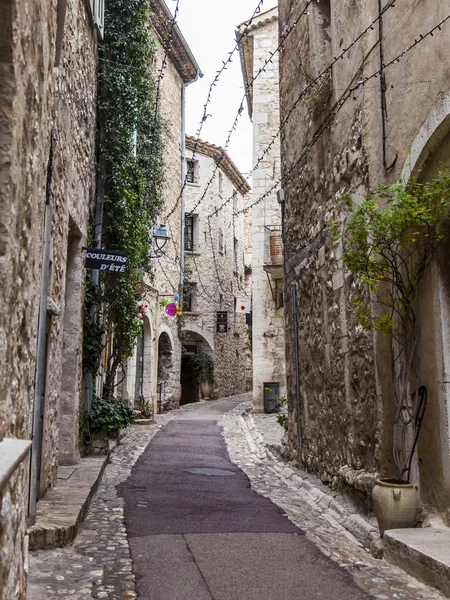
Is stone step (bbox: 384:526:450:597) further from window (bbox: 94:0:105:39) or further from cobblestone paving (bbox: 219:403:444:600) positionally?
window (bbox: 94:0:105:39)

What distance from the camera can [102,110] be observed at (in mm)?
8953

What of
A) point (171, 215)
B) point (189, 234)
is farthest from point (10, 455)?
point (189, 234)

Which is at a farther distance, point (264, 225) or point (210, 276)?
point (210, 276)

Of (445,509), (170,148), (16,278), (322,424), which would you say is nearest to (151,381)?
(170,148)

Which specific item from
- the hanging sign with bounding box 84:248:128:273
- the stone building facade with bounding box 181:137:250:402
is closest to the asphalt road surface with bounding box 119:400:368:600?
the hanging sign with bounding box 84:248:128:273

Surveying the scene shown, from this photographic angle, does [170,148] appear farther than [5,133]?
Yes

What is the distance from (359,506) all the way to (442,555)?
170 cm

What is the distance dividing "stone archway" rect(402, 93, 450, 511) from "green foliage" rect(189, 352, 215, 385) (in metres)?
18.9

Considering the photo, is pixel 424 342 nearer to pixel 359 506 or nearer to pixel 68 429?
pixel 359 506

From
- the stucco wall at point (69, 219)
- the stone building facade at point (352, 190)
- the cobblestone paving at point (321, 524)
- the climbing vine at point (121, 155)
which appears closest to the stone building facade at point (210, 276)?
the climbing vine at point (121, 155)

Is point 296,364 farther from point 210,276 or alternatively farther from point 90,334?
point 210,276

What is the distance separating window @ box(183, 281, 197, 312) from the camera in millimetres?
22895

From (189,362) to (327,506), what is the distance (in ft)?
59.6

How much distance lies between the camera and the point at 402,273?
4.58 metres
